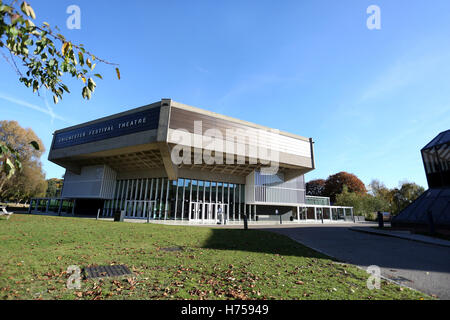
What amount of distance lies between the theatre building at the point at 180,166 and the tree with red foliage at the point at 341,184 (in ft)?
105

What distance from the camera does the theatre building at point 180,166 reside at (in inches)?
1004

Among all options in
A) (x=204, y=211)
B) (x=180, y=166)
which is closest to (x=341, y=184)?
(x=204, y=211)

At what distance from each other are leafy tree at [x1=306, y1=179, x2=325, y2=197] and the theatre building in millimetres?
39951

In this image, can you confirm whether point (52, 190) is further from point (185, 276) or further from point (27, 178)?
point (185, 276)

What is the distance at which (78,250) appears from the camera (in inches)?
270

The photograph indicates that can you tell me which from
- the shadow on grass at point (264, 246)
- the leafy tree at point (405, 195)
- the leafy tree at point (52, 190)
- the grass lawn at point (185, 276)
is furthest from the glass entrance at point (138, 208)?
the leafy tree at point (52, 190)

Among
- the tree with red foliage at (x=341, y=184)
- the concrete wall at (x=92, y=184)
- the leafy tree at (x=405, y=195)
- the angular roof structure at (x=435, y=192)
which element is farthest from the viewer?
the tree with red foliage at (x=341, y=184)

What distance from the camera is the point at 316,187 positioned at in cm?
7719

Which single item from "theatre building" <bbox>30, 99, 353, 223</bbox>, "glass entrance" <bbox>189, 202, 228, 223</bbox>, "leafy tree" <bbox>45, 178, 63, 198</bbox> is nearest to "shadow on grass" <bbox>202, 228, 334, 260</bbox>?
"theatre building" <bbox>30, 99, 353, 223</bbox>

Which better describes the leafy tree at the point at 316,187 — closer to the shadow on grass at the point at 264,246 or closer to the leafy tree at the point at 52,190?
the shadow on grass at the point at 264,246

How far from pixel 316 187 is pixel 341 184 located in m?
12.1
